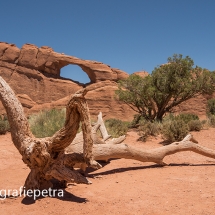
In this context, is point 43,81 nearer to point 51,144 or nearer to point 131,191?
point 51,144

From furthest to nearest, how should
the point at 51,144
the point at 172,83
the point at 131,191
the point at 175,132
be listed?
the point at 172,83, the point at 175,132, the point at 131,191, the point at 51,144

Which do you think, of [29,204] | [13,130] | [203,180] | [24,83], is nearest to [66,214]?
[29,204]

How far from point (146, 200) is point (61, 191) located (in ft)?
5.00

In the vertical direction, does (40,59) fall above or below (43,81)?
above

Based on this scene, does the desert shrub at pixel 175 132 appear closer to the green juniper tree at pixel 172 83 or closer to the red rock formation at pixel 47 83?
the green juniper tree at pixel 172 83

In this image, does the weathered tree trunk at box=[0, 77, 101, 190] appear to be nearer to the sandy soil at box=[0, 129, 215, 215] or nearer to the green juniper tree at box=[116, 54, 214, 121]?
the sandy soil at box=[0, 129, 215, 215]

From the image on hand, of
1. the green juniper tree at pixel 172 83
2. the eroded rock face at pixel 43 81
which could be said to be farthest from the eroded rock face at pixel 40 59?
the green juniper tree at pixel 172 83

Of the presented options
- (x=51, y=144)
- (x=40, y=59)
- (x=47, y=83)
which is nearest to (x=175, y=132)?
(x=51, y=144)

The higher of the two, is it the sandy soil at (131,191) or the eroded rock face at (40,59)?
the eroded rock face at (40,59)

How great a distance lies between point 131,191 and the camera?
4.86 metres

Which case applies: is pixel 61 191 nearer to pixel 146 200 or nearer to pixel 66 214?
pixel 66 214

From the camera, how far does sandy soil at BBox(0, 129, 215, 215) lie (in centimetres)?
394

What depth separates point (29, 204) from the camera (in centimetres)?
410

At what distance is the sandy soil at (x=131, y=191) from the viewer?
3938 millimetres
